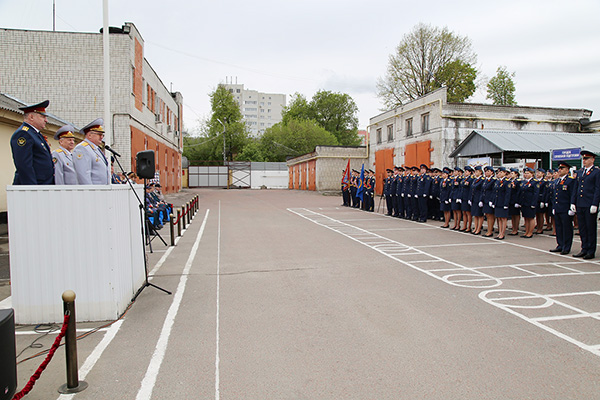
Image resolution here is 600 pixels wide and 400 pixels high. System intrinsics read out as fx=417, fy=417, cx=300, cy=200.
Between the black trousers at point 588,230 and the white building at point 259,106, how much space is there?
407 feet

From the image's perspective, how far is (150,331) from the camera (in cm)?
484

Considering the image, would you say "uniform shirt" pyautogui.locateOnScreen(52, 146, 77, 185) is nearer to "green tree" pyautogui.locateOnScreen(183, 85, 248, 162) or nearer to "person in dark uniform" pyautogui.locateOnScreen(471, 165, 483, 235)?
"person in dark uniform" pyautogui.locateOnScreen(471, 165, 483, 235)

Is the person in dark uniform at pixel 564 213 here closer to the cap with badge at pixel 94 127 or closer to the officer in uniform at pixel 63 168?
the cap with badge at pixel 94 127

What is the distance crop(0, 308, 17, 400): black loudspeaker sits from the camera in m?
3.09

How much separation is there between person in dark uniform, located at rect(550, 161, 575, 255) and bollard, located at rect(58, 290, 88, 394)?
10048 millimetres

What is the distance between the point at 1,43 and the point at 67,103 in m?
4.02

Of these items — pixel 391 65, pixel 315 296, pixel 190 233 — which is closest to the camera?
pixel 315 296

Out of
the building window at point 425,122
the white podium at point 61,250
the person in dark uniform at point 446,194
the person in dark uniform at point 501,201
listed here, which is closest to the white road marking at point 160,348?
the white podium at point 61,250

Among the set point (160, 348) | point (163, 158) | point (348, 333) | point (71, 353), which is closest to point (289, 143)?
point (163, 158)

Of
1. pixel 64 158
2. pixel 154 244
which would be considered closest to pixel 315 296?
pixel 64 158

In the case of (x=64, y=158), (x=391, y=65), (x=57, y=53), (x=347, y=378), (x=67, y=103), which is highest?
(x=391, y=65)

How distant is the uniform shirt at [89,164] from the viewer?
566 cm

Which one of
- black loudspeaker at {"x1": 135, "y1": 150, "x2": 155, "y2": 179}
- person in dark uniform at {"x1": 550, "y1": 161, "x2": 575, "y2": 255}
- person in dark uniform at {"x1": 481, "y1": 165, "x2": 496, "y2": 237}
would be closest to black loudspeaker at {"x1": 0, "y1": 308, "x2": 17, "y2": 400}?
black loudspeaker at {"x1": 135, "y1": 150, "x2": 155, "y2": 179}

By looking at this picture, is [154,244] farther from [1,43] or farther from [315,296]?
[1,43]
